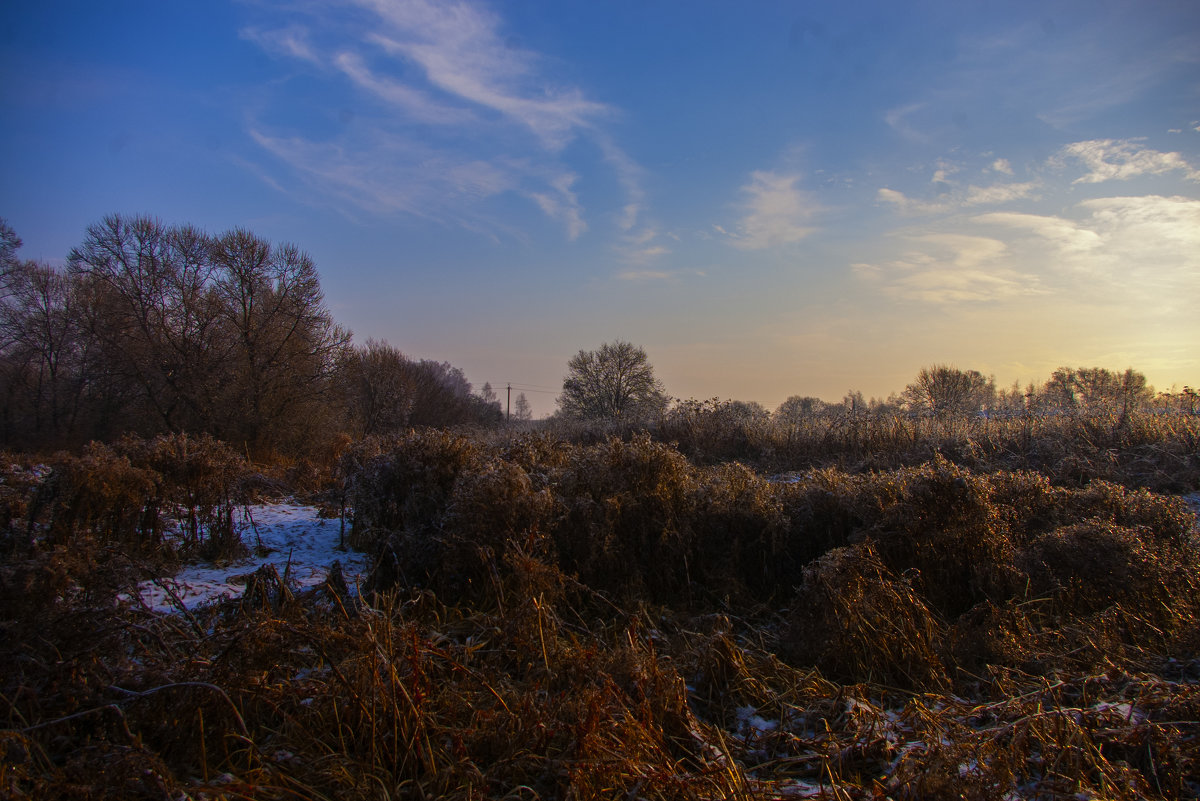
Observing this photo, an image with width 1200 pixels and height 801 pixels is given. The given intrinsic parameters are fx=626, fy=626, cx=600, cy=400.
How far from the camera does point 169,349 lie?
19.6 meters

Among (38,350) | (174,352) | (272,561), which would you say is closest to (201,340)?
(174,352)

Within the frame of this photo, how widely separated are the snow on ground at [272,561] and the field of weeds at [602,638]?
0.20 m

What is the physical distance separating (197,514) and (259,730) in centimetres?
378

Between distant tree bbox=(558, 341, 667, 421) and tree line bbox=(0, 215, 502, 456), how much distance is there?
1439cm

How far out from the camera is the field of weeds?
8.41 feet

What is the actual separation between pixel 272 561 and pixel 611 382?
98.0ft

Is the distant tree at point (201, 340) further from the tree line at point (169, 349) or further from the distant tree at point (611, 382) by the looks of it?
the distant tree at point (611, 382)

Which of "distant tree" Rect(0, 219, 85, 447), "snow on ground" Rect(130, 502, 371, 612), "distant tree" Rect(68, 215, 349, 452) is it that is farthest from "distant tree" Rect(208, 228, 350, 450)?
"snow on ground" Rect(130, 502, 371, 612)

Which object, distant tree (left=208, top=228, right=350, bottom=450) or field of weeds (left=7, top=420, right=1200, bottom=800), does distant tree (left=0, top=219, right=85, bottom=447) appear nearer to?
distant tree (left=208, top=228, right=350, bottom=450)

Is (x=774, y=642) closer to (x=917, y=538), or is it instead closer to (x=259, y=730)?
(x=917, y=538)

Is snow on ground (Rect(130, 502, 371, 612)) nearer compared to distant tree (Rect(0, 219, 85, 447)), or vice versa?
snow on ground (Rect(130, 502, 371, 612))

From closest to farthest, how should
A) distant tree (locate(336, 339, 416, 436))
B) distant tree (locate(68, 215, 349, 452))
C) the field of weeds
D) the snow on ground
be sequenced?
the field of weeds → the snow on ground → distant tree (locate(68, 215, 349, 452)) → distant tree (locate(336, 339, 416, 436))

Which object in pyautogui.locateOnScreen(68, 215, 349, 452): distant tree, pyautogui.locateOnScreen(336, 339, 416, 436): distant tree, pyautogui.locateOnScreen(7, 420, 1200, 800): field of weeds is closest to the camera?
pyautogui.locateOnScreen(7, 420, 1200, 800): field of weeds

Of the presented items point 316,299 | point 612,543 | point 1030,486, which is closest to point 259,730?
point 612,543
